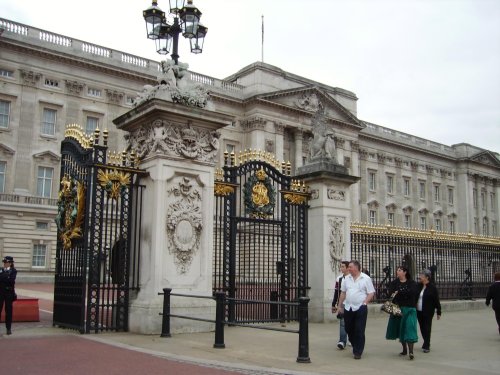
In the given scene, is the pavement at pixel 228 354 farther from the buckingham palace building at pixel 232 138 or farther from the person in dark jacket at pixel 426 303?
the buckingham palace building at pixel 232 138

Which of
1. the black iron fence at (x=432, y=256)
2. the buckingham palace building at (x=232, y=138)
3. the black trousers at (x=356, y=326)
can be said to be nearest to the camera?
the black trousers at (x=356, y=326)

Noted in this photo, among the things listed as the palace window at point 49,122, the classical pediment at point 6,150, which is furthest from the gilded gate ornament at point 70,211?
the palace window at point 49,122

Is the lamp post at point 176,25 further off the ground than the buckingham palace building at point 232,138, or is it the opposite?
the buckingham palace building at point 232,138

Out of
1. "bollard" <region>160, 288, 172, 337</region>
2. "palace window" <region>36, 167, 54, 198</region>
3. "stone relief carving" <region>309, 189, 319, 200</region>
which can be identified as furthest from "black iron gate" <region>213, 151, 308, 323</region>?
"palace window" <region>36, 167, 54, 198</region>

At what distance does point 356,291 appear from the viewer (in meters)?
9.68

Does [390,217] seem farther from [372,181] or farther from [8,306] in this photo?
[8,306]

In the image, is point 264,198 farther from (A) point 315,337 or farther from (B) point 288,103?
(B) point 288,103

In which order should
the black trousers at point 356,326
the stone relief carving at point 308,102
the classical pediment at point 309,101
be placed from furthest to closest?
the stone relief carving at point 308,102 < the classical pediment at point 309,101 < the black trousers at point 356,326

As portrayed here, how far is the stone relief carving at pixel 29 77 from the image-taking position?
138ft

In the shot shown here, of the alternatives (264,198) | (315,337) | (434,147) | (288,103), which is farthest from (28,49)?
(434,147)

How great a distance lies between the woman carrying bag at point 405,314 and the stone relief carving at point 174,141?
17.0 feet

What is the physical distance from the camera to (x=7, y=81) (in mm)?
41250

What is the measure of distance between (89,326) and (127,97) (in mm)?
38527

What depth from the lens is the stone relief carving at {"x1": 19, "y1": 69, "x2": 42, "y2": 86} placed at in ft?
138
